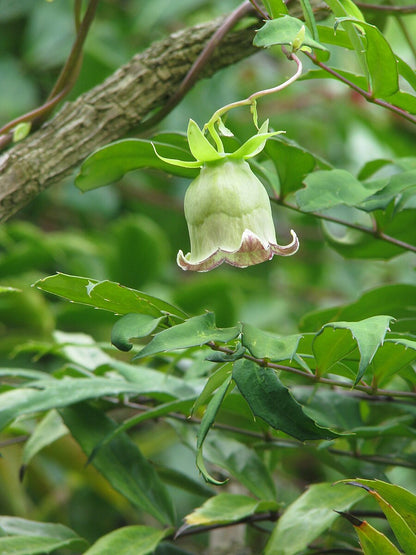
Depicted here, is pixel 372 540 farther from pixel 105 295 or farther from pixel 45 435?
pixel 45 435

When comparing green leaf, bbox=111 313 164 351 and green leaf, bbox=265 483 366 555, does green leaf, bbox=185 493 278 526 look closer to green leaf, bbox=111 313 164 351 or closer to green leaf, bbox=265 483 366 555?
green leaf, bbox=265 483 366 555

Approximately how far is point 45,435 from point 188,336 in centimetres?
31

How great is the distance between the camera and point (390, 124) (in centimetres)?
179

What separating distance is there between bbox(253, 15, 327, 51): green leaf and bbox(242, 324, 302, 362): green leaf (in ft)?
0.58

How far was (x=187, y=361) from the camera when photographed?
750 millimetres

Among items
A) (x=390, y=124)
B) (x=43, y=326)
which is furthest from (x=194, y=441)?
(x=390, y=124)

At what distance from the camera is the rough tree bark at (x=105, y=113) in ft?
1.97

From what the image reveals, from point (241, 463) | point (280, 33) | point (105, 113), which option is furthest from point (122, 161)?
point (241, 463)

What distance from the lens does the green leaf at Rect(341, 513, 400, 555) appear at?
1.39 ft

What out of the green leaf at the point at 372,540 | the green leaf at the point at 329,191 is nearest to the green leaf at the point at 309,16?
the green leaf at the point at 329,191

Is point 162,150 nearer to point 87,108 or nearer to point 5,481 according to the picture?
point 87,108

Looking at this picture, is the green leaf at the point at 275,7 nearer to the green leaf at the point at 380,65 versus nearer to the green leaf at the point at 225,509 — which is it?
the green leaf at the point at 380,65

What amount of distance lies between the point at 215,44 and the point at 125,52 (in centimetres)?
91

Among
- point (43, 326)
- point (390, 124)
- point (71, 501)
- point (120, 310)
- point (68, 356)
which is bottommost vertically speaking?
point (390, 124)
